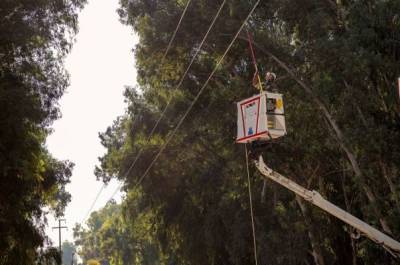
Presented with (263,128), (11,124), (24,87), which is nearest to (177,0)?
(24,87)

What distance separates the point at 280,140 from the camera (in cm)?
1748

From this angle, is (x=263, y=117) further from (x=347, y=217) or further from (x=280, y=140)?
(x=280, y=140)

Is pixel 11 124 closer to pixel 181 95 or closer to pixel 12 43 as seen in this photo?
pixel 12 43

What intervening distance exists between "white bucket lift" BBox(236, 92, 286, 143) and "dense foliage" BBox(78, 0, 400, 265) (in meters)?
6.53

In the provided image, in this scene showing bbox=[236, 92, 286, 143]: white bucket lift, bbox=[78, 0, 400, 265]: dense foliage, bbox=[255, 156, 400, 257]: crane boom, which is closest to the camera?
bbox=[236, 92, 286, 143]: white bucket lift

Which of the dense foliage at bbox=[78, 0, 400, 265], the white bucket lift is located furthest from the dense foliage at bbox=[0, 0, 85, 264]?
the white bucket lift

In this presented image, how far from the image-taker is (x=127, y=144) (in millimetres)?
24844

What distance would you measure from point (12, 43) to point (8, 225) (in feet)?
16.8

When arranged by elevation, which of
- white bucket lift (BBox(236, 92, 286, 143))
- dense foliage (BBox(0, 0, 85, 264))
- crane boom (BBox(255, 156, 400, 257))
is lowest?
crane boom (BBox(255, 156, 400, 257))

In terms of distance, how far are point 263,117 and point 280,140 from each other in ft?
32.6

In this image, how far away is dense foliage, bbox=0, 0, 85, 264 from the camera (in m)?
14.7

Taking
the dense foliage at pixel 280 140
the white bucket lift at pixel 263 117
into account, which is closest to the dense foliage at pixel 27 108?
the dense foliage at pixel 280 140

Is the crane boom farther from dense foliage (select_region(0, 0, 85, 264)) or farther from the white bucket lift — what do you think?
dense foliage (select_region(0, 0, 85, 264))

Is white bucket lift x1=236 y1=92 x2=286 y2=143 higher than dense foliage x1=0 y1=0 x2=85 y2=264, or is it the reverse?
dense foliage x1=0 y1=0 x2=85 y2=264
